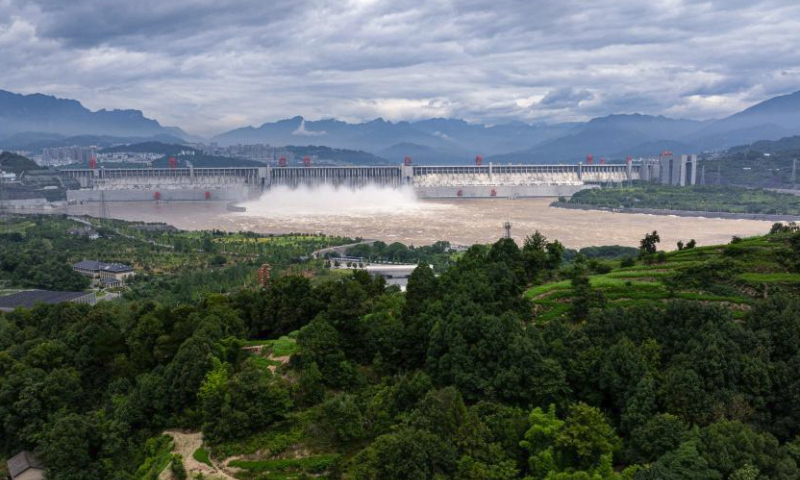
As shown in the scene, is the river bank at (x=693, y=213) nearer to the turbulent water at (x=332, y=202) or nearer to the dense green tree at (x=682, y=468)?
the turbulent water at (x=332, y=202)

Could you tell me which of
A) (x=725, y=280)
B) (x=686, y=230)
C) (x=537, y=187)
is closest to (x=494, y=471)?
(x=725, y=280)

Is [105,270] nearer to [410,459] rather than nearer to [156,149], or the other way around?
[410,459]

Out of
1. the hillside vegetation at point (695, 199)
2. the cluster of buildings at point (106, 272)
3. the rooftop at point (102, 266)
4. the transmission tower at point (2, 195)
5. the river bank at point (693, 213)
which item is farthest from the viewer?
the hillside vegetation at point (695, 199)

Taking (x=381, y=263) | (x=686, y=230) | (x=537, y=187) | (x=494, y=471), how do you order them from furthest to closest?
(x=537, y=187) < (x=686, y=230) < (x=381, y=263) < (x=494, y=471)

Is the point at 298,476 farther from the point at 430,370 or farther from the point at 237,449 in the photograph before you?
the point at 430,370

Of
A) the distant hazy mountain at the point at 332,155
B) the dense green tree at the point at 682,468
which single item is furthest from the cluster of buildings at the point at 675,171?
the distant hazy mountain at the point at 332,155

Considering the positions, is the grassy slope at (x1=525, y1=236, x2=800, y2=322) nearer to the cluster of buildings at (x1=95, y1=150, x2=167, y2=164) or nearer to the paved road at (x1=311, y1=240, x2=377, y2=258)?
the paved road at (x1=311, y1=240, x2=377, y2=258)
